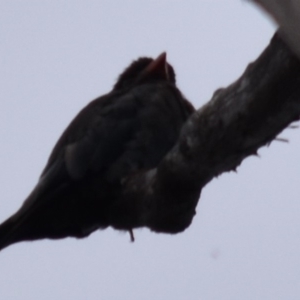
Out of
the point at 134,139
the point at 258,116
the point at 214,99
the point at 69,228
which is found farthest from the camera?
the point at 134,139

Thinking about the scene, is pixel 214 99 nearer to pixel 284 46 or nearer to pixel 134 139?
pixel 284 46


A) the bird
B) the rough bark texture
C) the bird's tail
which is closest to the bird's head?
the bird

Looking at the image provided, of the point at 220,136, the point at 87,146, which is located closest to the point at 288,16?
the point at 220,136

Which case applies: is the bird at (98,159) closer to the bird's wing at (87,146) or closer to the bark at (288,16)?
the bird's wing at (87,146)

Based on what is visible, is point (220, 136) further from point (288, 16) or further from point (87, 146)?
point (87, 146)

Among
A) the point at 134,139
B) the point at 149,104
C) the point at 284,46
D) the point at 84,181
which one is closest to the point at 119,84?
the point at 149,104

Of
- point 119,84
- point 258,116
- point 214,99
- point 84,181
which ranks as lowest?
point 258,116

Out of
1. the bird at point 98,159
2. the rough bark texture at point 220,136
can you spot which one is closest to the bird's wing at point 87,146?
the bird at point 98,159

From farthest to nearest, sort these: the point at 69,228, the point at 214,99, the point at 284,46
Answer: the point at 69,228
the point at 214,99
the point at 284,46
